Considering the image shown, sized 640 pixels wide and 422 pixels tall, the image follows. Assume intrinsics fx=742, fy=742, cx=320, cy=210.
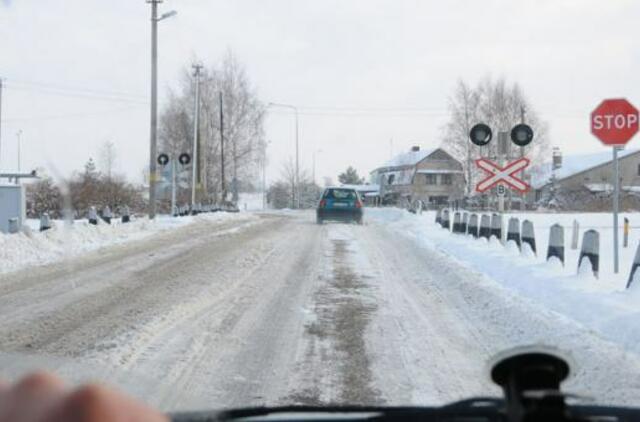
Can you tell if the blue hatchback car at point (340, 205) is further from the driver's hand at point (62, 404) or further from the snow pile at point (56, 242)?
the driver's hand at point (62, 404)

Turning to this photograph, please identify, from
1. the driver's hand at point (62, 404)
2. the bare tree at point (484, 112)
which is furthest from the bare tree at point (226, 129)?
the driver's hand at point (62, 404)

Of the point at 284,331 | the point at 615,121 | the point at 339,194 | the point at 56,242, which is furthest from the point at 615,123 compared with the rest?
the point at 339,194

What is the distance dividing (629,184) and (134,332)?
8791cm

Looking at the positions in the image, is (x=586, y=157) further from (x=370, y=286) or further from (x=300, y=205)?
(x=370, y=286)

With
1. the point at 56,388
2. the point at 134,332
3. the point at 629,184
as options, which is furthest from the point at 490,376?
the point at 629,184

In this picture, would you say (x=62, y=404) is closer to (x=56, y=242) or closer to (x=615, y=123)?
(x=615, y=123)

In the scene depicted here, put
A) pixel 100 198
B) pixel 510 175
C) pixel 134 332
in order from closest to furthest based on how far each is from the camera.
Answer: pixel 134 332 < pixel 510 175 < pixel 100 198

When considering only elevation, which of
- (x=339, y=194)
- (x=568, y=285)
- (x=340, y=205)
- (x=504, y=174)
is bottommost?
(x=568, y=285)

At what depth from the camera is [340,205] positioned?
28.4 metres

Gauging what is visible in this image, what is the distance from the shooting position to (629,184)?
283 feet

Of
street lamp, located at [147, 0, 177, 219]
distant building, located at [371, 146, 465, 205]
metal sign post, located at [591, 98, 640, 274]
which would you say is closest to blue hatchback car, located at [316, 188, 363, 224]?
street lamp, located at [147, 0, 177, 219]

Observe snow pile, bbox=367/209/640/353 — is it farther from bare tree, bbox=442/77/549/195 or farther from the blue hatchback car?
bare tree, bbox=442/77/549/195

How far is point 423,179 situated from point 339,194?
67.2 m

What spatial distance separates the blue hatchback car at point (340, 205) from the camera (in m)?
28.3
